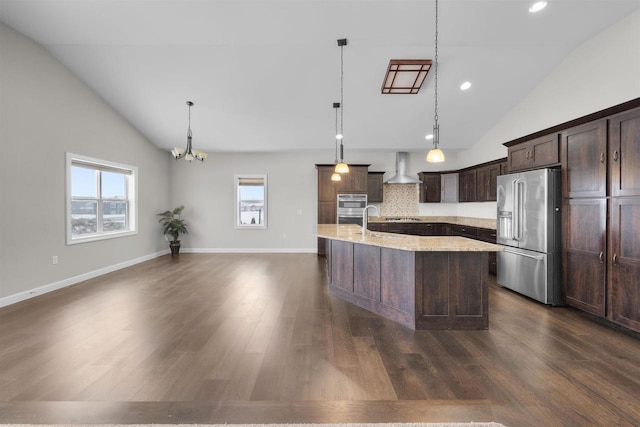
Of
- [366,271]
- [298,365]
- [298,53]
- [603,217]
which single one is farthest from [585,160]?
[298,53]

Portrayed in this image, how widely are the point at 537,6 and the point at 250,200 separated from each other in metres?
6.76

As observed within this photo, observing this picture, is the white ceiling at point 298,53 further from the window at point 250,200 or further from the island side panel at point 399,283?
the island side panel at point 399,283

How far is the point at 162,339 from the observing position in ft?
8.57

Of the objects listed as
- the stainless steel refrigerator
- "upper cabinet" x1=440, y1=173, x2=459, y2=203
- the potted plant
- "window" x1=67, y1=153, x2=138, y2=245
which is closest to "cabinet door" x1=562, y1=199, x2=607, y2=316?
the stainless steel refrigerator

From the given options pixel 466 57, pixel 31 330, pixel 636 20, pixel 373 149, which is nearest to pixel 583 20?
pixel 636 20

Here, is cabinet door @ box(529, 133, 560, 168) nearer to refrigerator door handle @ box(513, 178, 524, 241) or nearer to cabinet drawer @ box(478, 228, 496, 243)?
refrigerator door handle @ box(513, 178, 524, 241)

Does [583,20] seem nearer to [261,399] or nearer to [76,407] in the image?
[261,399]

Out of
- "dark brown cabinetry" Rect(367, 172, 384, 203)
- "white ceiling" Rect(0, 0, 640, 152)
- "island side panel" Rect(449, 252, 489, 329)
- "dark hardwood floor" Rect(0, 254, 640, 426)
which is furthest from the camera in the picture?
"dark brown cabinetry" Rect(367, 172, 384, 203)

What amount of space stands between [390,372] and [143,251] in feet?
21.2

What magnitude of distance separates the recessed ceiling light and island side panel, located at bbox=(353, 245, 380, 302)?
11.3 feet

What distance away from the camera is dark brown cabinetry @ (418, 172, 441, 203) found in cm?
733

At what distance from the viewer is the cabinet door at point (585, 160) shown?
3.00 meters

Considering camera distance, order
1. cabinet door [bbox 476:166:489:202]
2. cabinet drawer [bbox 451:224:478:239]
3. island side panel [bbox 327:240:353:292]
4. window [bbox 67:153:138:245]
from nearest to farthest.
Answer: island side panel [bbox 327:240:353:292]
window [bbox 67:153:138:245]
cabinet drawer [bbox 451:224:478:239]
cabinet door [bbox 476:166:489:202]

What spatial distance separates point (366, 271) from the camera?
3.45 meters
